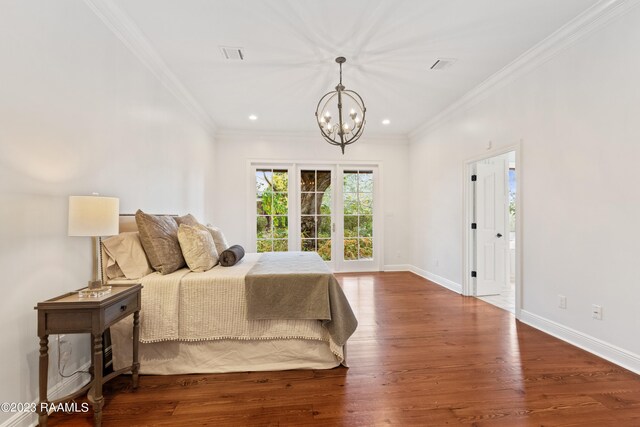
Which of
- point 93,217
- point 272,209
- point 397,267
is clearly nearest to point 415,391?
point 93,217

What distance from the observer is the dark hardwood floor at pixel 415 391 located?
165cm

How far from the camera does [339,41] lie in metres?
2.68

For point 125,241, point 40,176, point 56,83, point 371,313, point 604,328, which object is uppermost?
point 56,83

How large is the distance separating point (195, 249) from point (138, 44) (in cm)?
191

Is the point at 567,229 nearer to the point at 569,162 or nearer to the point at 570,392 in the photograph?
the point at 569,162

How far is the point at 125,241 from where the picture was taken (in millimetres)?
2197

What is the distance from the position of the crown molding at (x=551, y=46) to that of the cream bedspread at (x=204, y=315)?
3244mm

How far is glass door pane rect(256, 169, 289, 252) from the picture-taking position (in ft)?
18.2

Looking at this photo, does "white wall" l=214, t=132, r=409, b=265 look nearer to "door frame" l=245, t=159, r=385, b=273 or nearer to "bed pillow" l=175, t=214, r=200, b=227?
"door frame" l=245, t=159, r=385, b=273

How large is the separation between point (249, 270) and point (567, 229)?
2840 millimetres

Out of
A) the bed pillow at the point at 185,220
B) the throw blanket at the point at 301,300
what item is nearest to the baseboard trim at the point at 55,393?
the throw blanket at the point at 301,300

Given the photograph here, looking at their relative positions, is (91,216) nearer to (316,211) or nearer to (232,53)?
(232,53)

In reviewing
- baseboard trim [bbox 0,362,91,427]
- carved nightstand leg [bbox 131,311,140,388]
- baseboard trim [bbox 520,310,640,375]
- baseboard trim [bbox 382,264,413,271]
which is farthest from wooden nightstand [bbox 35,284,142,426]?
baseboard trim [bbox 382,264,413,271]

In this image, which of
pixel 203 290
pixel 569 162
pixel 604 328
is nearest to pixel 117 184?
pixel 203 290
